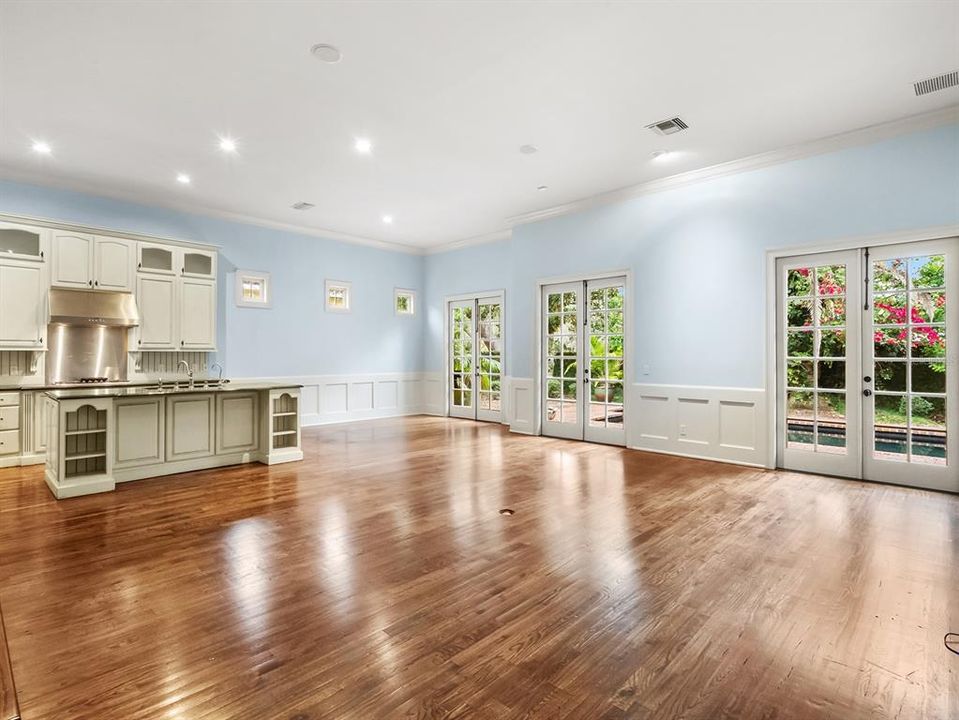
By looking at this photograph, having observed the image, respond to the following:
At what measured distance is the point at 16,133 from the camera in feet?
15.0

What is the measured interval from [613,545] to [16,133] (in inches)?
249

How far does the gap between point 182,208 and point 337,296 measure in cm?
265

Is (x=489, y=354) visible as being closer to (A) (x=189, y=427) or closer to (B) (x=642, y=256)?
(B) (x=642, y=256)

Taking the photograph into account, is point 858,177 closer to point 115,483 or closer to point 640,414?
point 640,414

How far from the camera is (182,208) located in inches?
269

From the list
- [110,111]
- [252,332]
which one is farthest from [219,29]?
[252,332]

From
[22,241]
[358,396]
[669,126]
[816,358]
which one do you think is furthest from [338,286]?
[816,358]

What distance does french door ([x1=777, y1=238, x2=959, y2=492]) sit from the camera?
4.35 metres

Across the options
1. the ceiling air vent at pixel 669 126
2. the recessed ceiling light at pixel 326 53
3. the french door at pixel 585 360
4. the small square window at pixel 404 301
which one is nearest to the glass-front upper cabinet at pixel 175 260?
the small square window at pixel 404 301

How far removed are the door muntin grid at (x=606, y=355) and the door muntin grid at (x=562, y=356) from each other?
0.22m

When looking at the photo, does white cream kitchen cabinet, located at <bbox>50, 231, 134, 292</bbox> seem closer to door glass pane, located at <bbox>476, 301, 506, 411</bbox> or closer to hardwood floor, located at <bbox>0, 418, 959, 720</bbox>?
hardwood floor, located at <bbox>0, 418, 959, 720</bbox>

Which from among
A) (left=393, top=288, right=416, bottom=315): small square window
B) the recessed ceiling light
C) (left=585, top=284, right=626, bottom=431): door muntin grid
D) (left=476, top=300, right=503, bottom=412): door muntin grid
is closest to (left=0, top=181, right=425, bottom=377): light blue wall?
(left=393, top=288, right=416, bottom=315): small square window

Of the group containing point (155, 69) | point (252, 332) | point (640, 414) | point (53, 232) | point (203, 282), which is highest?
point (155, 69)

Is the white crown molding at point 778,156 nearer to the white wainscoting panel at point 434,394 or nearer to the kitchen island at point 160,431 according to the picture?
the white wainscoting panel at point 434,394
